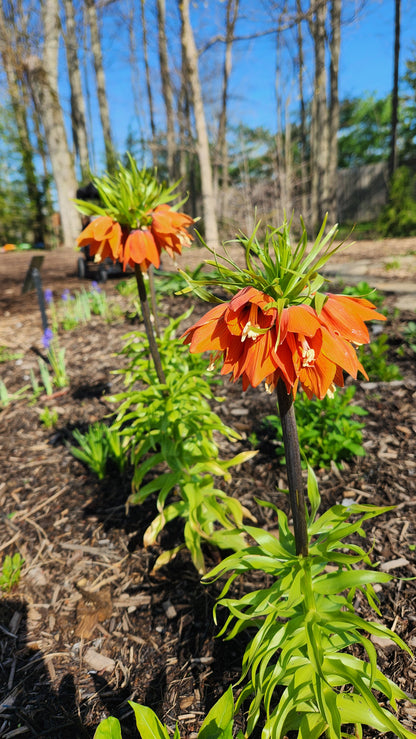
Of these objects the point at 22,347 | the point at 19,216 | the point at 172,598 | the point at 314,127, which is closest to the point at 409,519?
the point at 172,598

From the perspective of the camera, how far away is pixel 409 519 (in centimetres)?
186

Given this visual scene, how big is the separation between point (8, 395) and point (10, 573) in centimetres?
182

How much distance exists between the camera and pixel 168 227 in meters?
1.57

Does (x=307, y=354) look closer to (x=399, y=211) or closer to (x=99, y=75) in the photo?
(x=399, y=211)

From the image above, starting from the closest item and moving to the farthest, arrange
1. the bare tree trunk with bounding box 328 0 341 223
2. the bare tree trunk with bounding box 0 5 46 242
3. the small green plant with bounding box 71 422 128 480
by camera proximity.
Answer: the small green plant with bounding box 71 422 128 480 → the bare tree trunk with bounding box 328 0 341 223 → the bare tree trunk with bounding box 0 5 46 242

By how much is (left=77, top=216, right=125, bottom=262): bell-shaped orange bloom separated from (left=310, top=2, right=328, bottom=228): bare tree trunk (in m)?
9.67

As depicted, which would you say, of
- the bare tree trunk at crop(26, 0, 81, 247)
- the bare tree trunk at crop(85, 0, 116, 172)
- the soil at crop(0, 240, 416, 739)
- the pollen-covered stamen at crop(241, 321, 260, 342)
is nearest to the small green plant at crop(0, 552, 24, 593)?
the soil at crop(0, 240, 416, 739)

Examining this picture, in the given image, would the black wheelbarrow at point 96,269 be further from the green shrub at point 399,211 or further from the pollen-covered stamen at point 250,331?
the green shrub at point 399,211

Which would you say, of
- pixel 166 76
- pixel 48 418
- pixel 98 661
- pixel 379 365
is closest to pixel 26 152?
pixel 166 76

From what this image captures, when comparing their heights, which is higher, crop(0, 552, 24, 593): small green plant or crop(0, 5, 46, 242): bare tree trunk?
crop(0, 5, 46, 242): bare tree trunk

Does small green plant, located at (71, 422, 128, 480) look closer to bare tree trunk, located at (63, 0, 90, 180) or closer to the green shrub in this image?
the green shrub

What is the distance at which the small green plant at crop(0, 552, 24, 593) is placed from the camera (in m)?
1.80

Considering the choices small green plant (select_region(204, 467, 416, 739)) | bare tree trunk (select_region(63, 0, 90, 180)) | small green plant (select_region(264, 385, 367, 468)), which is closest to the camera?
small green plant (select_region(204, 467, 416, 739))

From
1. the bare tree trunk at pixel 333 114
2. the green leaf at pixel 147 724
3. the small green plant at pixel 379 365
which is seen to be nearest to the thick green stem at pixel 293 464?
the green leaf at pixel 147 724
